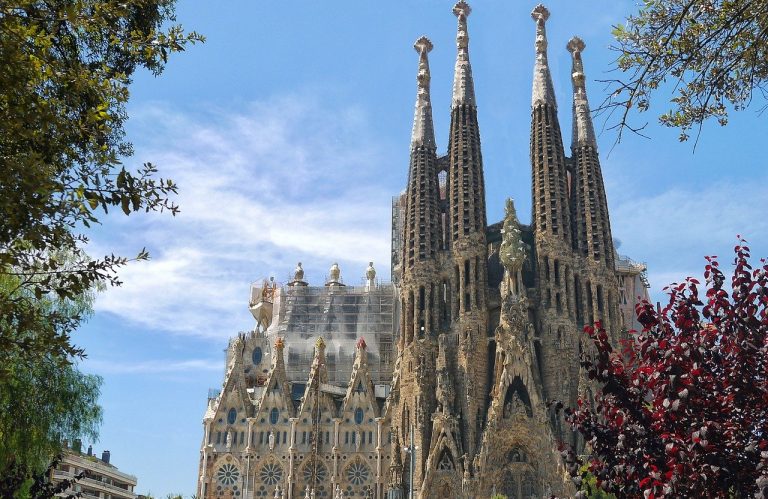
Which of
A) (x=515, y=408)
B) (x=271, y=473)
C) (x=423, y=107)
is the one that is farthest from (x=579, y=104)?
(x=271, y=473)

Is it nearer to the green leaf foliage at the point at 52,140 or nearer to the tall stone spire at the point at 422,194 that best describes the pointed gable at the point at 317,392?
the tall stone spire at the point at 422,194

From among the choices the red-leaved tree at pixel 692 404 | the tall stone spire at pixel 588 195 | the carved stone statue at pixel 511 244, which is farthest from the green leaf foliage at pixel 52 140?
the tall stone spire at pixel 588 195

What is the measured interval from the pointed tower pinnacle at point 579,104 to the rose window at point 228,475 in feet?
109

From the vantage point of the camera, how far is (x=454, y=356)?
177 ft

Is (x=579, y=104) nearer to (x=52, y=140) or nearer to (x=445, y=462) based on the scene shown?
(x=445, y=462)

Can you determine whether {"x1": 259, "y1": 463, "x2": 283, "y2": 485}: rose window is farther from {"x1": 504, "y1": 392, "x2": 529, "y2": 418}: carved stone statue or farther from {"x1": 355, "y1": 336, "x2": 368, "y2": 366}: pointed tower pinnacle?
{"x1": 504, "y1": 392, "x2": 529, "y2": 418}: carved stone statue

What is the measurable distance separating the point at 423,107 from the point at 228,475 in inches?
1197

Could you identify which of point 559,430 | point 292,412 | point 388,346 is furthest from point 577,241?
point 292,412

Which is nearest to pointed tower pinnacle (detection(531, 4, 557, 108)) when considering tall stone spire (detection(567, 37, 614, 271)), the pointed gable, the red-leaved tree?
tall stone spire (detection(567, 37, 614, 271))

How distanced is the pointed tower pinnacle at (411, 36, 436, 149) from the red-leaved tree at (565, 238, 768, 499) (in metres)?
49.9

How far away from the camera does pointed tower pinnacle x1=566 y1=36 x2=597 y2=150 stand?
59812mm

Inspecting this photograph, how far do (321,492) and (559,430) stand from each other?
16.8m

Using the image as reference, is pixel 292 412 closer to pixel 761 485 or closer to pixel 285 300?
pixel 285 300

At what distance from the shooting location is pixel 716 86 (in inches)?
395
